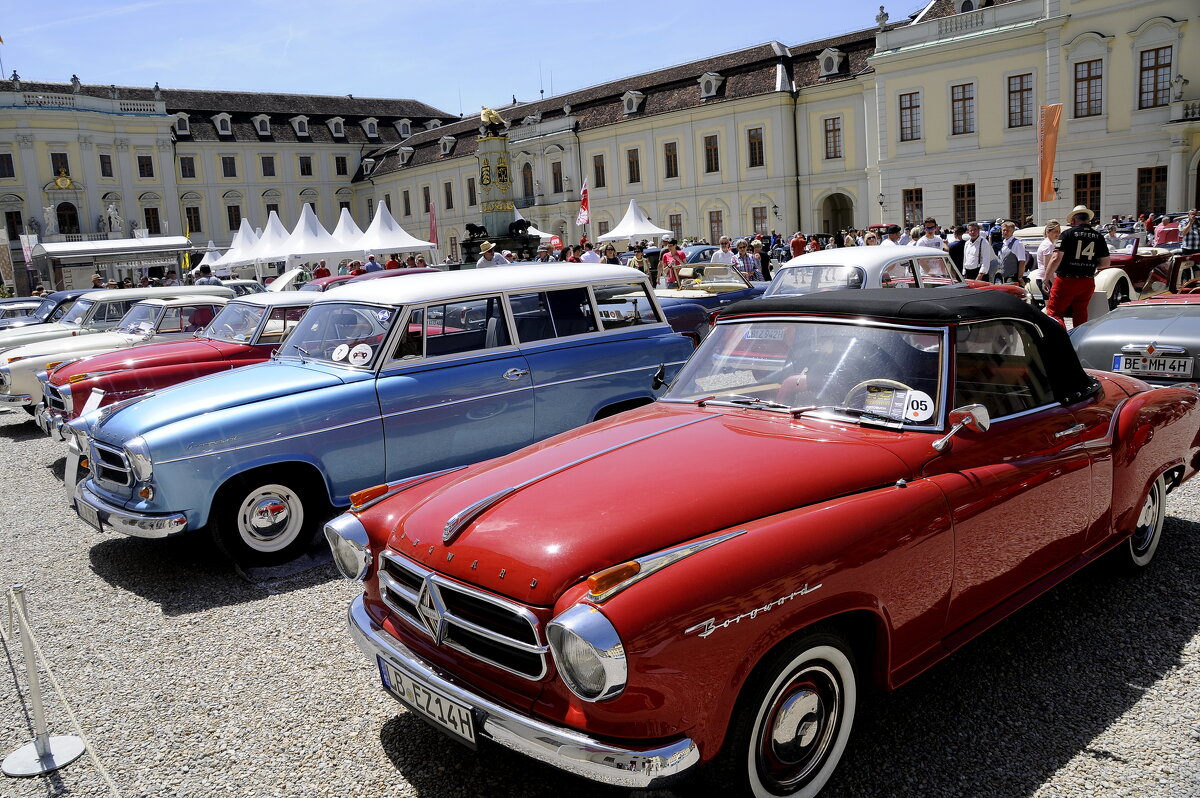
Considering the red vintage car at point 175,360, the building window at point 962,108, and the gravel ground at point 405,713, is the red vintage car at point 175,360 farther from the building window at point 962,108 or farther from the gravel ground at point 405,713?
the building window at point 962,108

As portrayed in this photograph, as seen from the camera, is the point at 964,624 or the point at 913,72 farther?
the point at 913,72

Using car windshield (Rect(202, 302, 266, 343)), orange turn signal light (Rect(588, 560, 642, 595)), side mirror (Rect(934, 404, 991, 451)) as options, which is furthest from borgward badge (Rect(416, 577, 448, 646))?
car windshield (Rect(202, 302, 266, 343))

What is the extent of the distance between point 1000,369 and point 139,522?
489cm

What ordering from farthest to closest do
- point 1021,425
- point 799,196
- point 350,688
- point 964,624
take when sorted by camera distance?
point 799,196, point 350,688, point 1021,425, point 964,624

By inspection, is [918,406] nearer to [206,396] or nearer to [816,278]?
[206,396]

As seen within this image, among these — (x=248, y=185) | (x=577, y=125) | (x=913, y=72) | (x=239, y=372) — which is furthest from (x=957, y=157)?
(x=248, y=185)

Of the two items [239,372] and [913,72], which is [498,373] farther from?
[913,72]

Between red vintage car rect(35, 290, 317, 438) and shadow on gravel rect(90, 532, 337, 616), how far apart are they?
2.27 m

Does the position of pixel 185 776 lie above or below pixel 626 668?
below

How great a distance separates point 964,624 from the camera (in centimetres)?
340

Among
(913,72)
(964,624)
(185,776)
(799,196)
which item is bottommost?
(185,776)

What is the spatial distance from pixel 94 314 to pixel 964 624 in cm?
1267

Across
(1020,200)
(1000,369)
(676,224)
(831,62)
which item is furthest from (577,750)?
(676,224)

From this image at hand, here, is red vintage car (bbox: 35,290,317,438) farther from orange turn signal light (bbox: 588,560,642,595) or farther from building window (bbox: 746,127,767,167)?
building window (bbox: 746,127,767,167)
